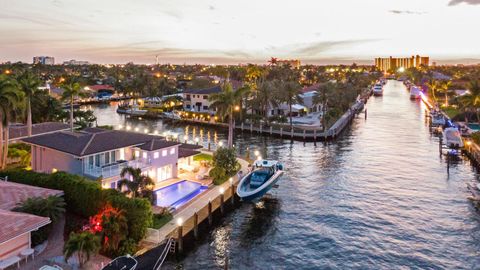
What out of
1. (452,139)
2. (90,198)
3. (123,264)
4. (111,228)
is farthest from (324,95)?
(123,264)

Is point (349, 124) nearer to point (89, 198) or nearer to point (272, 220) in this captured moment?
point (272, 220)

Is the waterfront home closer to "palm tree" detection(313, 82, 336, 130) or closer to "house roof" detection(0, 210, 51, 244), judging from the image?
"house roof" detection(0, 210, 51, 244)

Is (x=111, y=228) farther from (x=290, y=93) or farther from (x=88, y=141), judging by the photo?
(x=290, y=93)

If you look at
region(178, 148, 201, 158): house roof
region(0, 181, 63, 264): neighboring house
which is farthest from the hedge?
region(178, 148, 201, 158): house roof

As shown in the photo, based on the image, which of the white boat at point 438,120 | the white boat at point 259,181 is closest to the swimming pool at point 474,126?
the white boat at point 438,120

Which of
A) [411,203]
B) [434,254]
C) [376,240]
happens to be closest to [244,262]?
[376,240]
